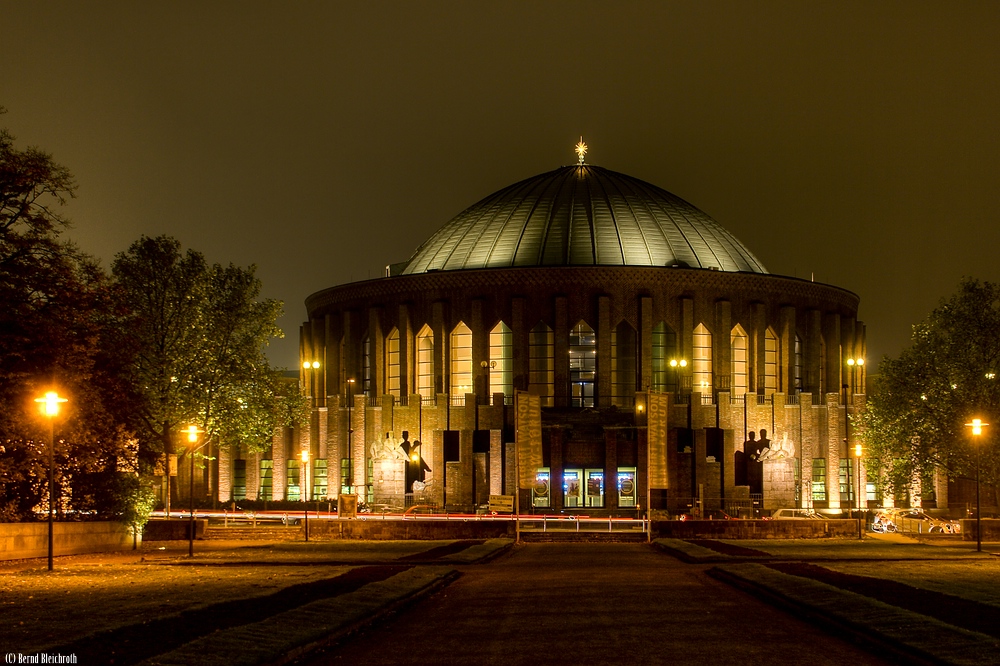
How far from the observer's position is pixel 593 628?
21.4 meters

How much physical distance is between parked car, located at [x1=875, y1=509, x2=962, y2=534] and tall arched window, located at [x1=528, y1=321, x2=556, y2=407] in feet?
83.3

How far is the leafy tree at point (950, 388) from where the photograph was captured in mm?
62094

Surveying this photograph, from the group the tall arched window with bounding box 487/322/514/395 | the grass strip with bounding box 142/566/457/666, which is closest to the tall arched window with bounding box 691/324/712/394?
the tall arched window with bounding box 487/322/514/395

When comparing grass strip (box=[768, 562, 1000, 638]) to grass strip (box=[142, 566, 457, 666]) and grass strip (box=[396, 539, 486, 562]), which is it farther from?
grass strip (box=[396, 539, 486, 562])

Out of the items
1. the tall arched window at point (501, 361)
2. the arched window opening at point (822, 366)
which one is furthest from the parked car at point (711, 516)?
the arched window opening at point (822, 366)

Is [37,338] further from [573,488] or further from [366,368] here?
[366,368]

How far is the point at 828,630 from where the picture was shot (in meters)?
21.7

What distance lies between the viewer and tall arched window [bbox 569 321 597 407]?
88.9m

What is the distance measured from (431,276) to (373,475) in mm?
16533

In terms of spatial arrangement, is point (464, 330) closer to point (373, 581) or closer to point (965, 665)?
point (373, 581)

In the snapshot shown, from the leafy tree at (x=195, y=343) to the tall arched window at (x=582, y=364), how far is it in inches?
1048

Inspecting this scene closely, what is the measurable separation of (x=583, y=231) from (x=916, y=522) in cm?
4068

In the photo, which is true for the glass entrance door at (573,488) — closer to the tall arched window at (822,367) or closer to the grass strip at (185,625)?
the tall arched window at (822,367)

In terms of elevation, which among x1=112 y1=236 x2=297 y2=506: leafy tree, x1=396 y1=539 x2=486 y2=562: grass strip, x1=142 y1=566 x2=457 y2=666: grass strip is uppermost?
x1=112 y1=236 x2=297 y2=506: leafy tree
